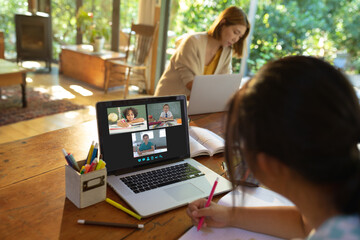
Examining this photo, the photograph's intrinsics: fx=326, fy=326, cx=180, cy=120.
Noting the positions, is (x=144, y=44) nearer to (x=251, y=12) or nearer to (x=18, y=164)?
(x=251, y=12)

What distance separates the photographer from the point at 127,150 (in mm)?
1063

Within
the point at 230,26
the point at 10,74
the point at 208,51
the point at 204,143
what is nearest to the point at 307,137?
the point at 204,143

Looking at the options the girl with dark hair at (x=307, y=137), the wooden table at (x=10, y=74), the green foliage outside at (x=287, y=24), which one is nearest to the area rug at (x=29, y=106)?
the wooden table at (x=10, y=74)

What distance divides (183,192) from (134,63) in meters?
3.76

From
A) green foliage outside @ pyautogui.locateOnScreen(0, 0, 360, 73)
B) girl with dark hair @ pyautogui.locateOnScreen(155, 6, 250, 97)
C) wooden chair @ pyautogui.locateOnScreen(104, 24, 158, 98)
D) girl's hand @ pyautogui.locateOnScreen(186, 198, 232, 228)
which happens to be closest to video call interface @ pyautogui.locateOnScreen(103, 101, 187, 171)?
girl's hand @ pyautogui.locateOnScreen(186, 198, 232, 228)

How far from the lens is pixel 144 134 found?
1094 mm

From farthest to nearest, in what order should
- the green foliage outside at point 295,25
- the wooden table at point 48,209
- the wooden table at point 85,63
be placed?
the wooden table at point 85,63, the green foliage outside at point 295,25, the wooden table at point 48,209

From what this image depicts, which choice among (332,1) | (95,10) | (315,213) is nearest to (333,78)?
(315,213)

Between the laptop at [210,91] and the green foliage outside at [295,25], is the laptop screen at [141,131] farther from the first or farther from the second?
the green foliage outside at [295,25]

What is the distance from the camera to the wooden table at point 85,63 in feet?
15.5

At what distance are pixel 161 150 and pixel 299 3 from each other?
3498mm

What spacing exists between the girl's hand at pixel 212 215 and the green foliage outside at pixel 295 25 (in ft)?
9.22

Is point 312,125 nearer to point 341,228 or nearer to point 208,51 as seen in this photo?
point 341,228

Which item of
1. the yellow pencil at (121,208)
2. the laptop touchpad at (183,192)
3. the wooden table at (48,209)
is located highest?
the laptop touchpad at (183,192)
